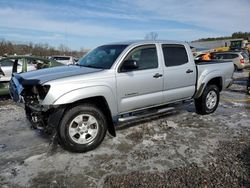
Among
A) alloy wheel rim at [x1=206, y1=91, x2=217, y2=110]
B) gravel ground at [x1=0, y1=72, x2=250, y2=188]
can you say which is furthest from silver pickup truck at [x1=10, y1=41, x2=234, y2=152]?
alloy wheel rim at [x1=206, y1=91, x2=217, y2=110]

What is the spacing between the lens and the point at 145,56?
5719 millimetres

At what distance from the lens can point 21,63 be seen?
9.64 metres

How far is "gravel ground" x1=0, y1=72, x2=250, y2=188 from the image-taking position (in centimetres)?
383

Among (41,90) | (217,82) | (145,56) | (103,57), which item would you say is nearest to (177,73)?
(145,56)

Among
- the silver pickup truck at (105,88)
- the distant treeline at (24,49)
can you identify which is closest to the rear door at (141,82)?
the silver pickup truck at (105,88)

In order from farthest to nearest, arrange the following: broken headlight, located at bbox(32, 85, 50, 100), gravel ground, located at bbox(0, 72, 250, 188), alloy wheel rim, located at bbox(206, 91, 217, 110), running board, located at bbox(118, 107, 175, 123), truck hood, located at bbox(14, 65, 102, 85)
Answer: alloy wheel rim, located at bbox(206, 91, 217, 110) < running board, located at bbox(118, 107, 175, 123) < truck hood, located at bbox(14, 65, 102, 85) < broken headlight, located at bbox(32, 85, 50, 100) < gravel ground, located at bbox(0, 72, 250, 188)

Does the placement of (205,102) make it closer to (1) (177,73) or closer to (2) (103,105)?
(1) (177,73)

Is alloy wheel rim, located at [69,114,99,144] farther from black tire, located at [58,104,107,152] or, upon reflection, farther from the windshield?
the windshield

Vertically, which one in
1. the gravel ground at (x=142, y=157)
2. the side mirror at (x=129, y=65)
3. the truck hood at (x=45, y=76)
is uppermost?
the side mirror at (x=129, y=65)

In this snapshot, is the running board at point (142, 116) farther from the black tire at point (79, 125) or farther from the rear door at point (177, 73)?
the black tire at point (79, 125)

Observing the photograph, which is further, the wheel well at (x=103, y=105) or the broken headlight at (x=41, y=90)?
the wheel well at (x=103, y=105)

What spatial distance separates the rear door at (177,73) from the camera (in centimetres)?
602

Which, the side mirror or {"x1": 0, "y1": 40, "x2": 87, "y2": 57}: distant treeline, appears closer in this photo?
the side mirror

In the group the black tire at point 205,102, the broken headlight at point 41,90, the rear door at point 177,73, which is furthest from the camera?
the black tire at point 205,102
